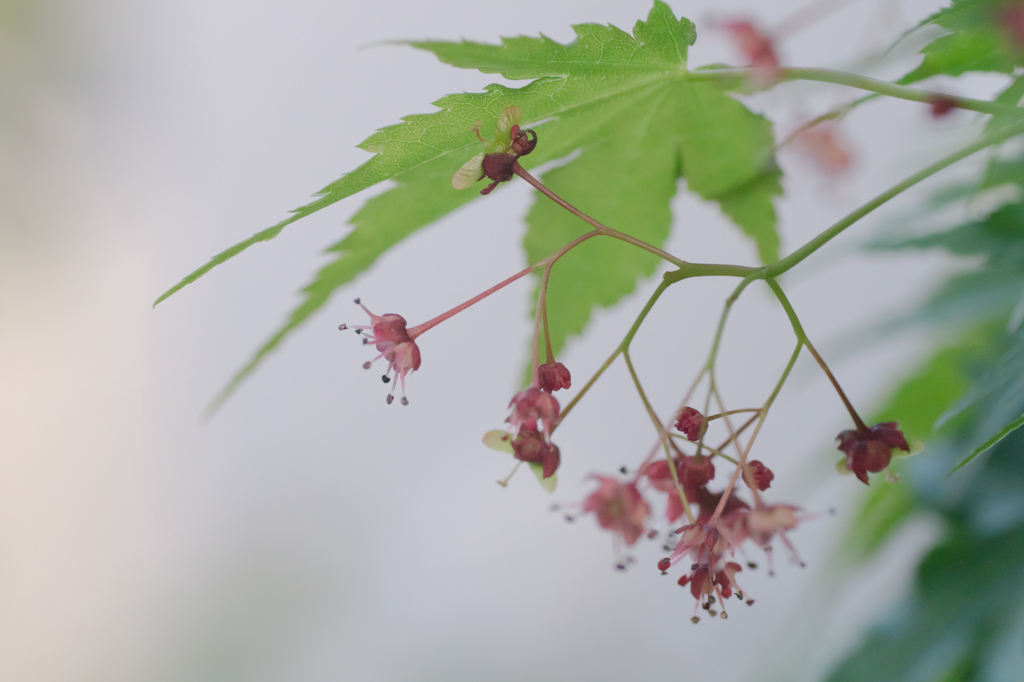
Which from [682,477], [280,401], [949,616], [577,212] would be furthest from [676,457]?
[280,401]

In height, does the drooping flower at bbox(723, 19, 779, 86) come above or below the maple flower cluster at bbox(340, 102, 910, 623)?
above

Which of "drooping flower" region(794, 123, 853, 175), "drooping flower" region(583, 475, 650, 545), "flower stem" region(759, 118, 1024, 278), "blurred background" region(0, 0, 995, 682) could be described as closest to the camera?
"flower stem" region(759, 118, 1024, 278)

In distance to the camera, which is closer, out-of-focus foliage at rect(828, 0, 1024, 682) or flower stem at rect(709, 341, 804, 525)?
flower stem at rect(709, 341, 804, 525)

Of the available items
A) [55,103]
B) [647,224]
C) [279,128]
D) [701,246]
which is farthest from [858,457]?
[55,103]

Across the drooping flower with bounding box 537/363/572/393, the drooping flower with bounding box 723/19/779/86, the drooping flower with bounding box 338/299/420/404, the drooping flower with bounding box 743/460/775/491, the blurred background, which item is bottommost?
the drooping flower with bounding box 743/460/775/491

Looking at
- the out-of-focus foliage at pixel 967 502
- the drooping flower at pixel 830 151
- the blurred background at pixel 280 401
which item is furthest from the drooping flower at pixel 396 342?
the blurred background at pixel 280 401

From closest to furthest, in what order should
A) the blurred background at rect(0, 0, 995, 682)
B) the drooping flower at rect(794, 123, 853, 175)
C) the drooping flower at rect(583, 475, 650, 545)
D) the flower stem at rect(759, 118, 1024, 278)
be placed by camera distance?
the flower stem at rect(759, 118, 1024, 278), the drooping flower at rect(583, 475, 650, 545), the drooping flower at rect(794, 123, 853, 175), the blurred background at rect(0, 0, 995, 682)

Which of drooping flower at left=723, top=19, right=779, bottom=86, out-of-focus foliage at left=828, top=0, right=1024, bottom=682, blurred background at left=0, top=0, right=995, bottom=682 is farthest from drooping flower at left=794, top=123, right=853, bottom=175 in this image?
blurred background at left=0, top=0, right=995, bottom=682

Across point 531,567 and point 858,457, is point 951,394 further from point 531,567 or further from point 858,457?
point 531,567

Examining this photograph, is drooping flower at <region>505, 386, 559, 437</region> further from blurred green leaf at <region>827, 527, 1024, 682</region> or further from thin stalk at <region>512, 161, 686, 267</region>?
blurred green leaf at <region>827, 527, 1024, 682</region>
